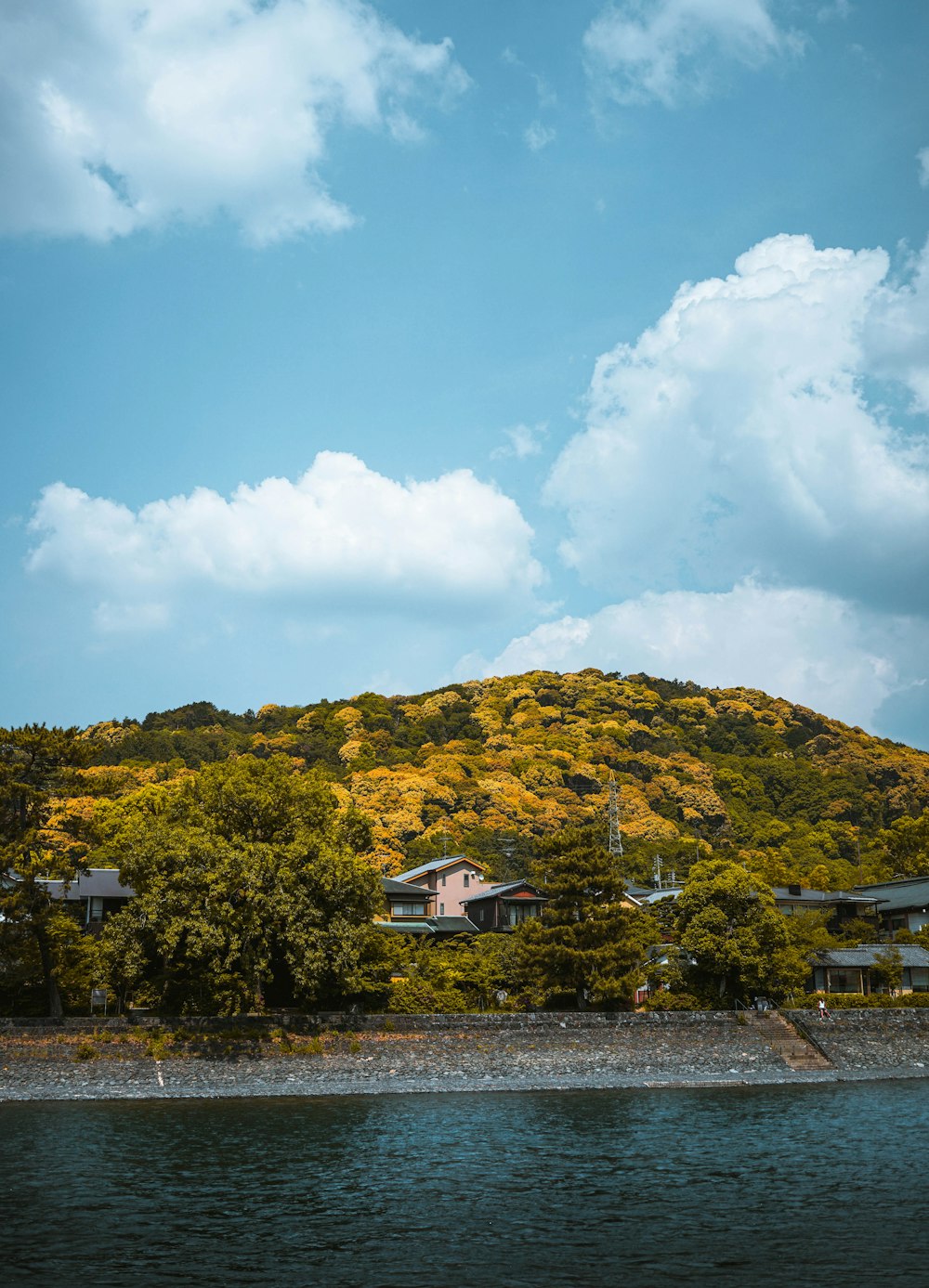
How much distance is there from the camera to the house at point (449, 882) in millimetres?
81750

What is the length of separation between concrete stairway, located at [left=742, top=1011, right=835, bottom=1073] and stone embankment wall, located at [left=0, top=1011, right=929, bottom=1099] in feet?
1.70

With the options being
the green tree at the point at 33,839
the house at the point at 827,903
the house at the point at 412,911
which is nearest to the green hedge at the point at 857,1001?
the house at the point at 827,903

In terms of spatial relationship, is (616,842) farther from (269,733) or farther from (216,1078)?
(269,733)

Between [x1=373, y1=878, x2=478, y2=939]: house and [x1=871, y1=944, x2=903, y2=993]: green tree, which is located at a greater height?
[x1=373, y1=878, x2=478, y2=939]: house

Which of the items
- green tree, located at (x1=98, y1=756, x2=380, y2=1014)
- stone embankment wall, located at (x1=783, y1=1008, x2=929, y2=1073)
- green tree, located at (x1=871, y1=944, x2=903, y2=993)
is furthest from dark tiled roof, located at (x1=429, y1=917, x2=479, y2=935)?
green tree, located at (x1=871, y1=944, x2=903, y2=993)

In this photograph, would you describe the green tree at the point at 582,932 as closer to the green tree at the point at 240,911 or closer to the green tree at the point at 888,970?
the green tree at the point at 240,911

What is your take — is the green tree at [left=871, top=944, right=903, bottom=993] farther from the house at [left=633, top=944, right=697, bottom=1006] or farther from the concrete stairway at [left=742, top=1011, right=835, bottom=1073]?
the concrete stairway at [left=742, top=1011, right=835, bottom=1073]

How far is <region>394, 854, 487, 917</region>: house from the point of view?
268ft

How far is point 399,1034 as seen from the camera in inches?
1778

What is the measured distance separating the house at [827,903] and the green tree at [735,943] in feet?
57.3

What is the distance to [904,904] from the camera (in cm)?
7288

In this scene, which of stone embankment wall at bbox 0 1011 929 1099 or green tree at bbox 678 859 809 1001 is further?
green tree at bbox 678 859 809 1001

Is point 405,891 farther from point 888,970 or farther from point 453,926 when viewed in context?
point 888,970

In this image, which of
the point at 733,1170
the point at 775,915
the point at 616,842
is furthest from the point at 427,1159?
the point at 616,842
